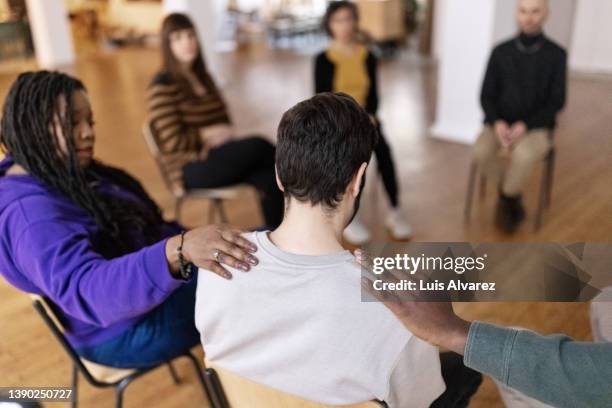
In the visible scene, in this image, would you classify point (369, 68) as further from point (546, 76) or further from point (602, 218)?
point (602, 218)

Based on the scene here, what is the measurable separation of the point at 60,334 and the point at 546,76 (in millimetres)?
2554

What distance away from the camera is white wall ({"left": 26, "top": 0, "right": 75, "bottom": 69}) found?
8.38 metres

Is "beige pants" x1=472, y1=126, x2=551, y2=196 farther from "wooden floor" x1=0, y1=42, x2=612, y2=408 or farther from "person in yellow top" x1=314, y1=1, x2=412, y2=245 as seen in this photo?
"person in yellow top" x1=314, y1=1, x2=412, y2=245

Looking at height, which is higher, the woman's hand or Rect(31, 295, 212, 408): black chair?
the woman's hand

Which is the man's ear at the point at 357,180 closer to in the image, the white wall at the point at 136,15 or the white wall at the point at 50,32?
the white wall at the point at 50,32

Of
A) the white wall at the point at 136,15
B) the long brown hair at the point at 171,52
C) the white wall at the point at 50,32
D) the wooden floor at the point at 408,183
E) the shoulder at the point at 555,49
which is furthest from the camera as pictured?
the white wall at the point at 136,15

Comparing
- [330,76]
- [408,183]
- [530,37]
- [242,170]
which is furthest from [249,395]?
[408,183]

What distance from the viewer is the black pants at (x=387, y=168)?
9.87 feet

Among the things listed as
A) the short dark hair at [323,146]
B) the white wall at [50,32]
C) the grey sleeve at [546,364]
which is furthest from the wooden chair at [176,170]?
the white wall at [50,32]

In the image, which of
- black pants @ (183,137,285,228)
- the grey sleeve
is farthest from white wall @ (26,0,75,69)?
the grey sleeve

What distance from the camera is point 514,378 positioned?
2.51 feet

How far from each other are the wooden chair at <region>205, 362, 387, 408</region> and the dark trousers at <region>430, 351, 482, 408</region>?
1.23 ft

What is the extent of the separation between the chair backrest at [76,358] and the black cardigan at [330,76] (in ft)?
6.42

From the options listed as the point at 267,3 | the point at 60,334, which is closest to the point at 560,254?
the point at 60,334
